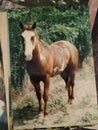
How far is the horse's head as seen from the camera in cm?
214

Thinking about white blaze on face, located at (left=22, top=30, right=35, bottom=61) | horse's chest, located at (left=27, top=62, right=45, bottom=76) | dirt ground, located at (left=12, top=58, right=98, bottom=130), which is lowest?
dirt ground, located at (left=12, top=58, right=98, bottom=130)

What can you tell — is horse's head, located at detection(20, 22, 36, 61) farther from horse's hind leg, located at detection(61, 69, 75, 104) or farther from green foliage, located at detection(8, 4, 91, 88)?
horse's hind leg, located at detection(61, 69, 75, 104)

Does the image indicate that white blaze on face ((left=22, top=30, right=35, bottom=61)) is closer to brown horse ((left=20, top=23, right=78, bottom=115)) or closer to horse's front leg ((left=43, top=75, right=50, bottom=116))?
brown horse ((left=20, top=23, right=78, bottom=115))

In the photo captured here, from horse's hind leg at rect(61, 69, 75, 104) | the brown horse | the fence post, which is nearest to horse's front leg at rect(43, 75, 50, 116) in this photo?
the brown horse

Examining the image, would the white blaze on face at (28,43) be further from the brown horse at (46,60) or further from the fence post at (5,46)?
the fence post at (5,46)

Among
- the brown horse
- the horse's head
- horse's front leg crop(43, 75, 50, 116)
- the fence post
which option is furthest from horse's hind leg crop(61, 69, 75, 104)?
the fence post

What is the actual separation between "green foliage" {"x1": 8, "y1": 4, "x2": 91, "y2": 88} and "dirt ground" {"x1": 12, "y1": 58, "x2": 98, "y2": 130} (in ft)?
0.31

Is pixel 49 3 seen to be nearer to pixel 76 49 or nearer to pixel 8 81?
pixel 76 49

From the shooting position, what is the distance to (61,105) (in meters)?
2.17

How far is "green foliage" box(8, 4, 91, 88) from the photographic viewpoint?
2170 millimetres

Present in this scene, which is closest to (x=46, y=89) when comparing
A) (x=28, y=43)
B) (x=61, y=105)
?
(x=61, y=105)

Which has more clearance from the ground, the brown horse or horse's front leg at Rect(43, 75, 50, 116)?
the brown horse

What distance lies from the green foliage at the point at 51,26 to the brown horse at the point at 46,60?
0.04 metres

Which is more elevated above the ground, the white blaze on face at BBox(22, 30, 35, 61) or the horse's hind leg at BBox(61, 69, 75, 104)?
the white blaze on face at BBox(22, 30, 35, 61)
